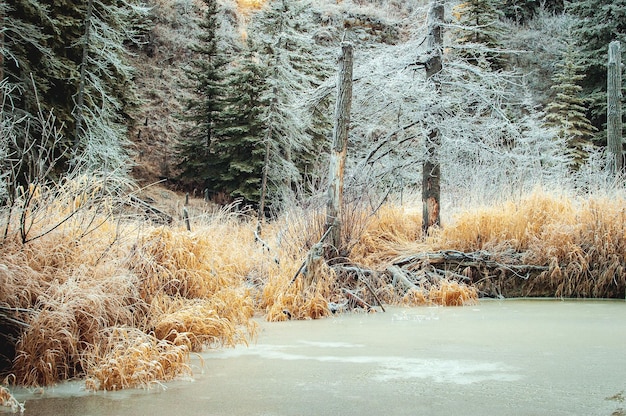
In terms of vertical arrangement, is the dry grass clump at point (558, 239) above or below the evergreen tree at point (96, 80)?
below

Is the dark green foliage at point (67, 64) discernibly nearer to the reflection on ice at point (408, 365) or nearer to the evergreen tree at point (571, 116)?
the reflection on ice at point (408, 365)

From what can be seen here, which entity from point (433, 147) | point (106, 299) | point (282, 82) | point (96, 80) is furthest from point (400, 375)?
point (282, 82)

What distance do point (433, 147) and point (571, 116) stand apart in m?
15.5

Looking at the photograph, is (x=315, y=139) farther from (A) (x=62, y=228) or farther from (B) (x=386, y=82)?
(A) (x=62, y=228)

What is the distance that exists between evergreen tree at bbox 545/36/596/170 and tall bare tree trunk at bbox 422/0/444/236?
43.8ft

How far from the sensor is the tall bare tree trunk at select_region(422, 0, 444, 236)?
11.4m

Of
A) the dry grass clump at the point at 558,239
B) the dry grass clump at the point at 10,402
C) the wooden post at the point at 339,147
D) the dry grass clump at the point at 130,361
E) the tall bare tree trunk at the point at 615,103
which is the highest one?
the tall bare tree trunk at the point at 615,103

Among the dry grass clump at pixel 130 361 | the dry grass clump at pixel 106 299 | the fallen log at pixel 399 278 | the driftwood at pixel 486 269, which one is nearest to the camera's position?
the dry grass clump at pixel 130 361

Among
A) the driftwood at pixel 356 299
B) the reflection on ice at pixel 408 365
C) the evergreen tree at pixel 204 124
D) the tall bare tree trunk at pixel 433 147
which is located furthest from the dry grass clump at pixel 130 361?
the evergreen tree at pixel 204 124

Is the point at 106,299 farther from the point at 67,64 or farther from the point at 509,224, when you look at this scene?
the point at 67,64

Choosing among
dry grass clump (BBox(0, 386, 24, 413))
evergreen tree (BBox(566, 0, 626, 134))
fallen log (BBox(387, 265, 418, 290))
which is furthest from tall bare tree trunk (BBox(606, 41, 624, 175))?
dry grass clump (BBox(0, 386, 24, 413))

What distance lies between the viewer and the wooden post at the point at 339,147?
363 inches

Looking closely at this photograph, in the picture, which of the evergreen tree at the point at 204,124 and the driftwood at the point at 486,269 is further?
the evergreen tree at the point at 204,124

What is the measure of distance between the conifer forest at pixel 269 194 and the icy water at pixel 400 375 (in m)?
0.34
